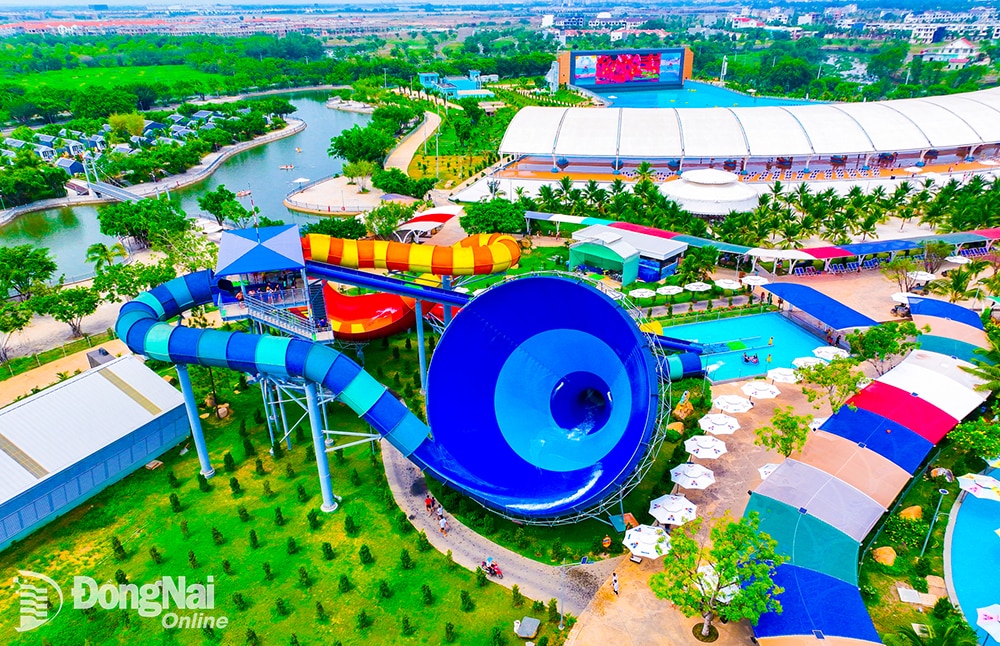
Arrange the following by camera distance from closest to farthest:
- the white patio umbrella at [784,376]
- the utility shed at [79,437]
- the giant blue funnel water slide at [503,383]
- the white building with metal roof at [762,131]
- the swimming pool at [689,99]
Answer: the giant blue funnel water slide at [503,383], the utility shed at [79,437], the white patio umbrella at [784,376], the white building with metal roof at [762,131], the swimming pool at [689,99]

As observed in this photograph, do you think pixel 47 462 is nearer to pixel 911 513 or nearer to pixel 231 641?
pixel 231 641

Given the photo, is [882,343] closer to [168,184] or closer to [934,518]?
[934,518]

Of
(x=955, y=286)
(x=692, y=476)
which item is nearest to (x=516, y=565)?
(x=692, y=476)

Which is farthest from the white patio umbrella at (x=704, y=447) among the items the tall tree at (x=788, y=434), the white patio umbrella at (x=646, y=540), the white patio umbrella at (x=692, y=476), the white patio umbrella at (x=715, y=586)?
the white patio umbrella at (x=715, y=586)

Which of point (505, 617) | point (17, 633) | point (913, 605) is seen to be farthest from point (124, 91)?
point (913, 605)

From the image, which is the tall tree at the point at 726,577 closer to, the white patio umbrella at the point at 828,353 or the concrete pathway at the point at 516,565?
the concrete pathway at the point at 516,565

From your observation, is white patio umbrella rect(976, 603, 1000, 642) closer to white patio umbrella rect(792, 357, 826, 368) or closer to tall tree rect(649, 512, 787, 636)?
tall tree rect(649, 512, 787, 636)
